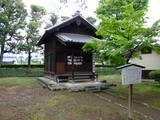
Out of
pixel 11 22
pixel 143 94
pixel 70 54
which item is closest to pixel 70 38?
pixel 70 54

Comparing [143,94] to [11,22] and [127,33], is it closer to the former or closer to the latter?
[127,33]

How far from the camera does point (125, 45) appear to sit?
23.3 feet

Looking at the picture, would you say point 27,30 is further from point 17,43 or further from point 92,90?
point 92,90

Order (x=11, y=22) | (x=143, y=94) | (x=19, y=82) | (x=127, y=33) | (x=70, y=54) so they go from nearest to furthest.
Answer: (x=127, y=33) → (x=143, y=94) → (x=70, y=54) → (x=19, y=82) → (x=11, y=22)

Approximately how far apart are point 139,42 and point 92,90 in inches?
189

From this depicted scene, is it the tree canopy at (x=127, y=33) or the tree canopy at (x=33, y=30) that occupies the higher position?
the tree canopy at (x=33, y=30)

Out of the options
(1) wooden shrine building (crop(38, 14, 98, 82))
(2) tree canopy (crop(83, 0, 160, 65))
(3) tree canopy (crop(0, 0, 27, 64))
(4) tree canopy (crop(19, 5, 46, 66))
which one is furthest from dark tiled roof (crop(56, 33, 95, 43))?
(3) tree canopy (crop(0, 0, 27, 64))

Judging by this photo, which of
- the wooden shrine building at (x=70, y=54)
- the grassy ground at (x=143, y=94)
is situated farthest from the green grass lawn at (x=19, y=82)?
the grassy ground at (x=143, y=94)

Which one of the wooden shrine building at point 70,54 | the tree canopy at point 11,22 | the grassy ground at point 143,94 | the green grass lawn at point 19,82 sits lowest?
the grassy ground at point 143,94

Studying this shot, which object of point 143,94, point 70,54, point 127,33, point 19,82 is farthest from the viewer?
point 19,82

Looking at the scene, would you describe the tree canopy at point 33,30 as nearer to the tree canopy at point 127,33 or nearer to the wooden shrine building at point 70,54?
the wooden shrine building at point 70,54

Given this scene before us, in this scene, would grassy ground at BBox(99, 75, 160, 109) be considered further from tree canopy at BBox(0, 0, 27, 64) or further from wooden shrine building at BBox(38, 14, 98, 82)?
tree canopy at BBox(0, 0, 27, 64)

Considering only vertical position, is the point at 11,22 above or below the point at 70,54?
above

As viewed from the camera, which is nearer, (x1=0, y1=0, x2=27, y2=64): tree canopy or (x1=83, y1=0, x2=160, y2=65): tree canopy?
(x1=83, y1=0, x2=160, y2=65): tree canopy
